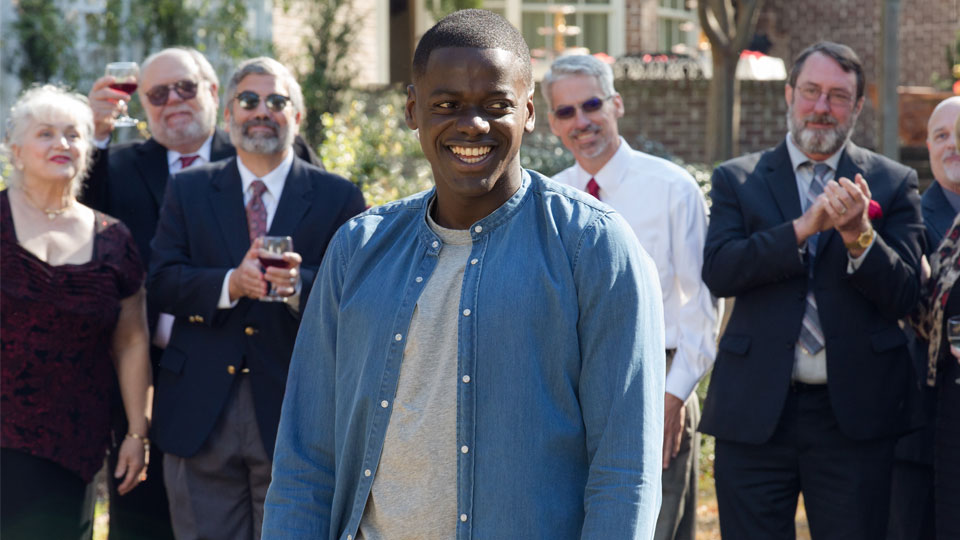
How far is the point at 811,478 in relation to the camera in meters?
4.59

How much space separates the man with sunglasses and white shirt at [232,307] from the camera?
15.4 ft

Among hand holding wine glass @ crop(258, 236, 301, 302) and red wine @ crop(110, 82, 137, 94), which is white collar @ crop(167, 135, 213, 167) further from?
hand holding wine glass @ crop(258, 236, 301, 302)

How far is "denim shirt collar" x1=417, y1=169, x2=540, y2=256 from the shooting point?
8.70ft

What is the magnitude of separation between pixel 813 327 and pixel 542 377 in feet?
7.83

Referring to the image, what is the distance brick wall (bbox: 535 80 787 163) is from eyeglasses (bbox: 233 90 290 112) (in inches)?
377

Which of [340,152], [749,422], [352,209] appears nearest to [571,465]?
[749,422]

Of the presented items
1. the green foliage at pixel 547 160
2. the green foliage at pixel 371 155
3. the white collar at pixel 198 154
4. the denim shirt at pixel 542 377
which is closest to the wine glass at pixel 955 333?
the denim shirt at pixel 542 377

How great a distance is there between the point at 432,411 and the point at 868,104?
14802 mm

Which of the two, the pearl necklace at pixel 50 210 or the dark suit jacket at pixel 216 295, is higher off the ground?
the pearl necklace at pixel 50 210

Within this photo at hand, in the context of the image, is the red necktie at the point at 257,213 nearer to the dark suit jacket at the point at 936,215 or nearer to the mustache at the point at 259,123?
the mustache at the point at 259,123

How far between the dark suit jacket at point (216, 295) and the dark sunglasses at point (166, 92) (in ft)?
2.55

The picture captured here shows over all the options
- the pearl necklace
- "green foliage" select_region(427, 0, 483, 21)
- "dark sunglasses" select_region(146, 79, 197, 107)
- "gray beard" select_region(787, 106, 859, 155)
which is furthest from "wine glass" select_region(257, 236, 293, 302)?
"green foliage" select_region(427, 0, 483, 21)

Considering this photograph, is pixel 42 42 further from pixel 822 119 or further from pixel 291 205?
pixel 822 119

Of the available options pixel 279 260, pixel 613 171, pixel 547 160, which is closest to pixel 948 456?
pixel 613 171
